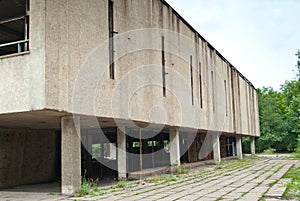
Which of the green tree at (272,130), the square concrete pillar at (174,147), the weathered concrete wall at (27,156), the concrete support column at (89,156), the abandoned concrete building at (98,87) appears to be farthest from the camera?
the green tree at (272,130)

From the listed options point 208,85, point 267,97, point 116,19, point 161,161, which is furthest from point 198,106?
point 267,97

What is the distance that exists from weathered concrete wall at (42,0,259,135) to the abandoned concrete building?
3cm

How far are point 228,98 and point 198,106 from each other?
18.8 ft

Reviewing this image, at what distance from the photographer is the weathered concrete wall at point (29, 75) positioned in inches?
305

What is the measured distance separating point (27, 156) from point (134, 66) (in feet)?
17.1

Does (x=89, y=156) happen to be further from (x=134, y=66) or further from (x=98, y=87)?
(x=98, y=87)

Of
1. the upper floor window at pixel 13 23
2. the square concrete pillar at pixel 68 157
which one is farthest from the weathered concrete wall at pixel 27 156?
the square concrete pillar at pixel 68 157

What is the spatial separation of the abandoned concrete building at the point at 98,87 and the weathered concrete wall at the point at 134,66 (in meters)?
0.03

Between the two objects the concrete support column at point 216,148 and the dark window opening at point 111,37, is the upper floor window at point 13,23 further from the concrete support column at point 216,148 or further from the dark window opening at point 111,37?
the concrete support column at point 216,148

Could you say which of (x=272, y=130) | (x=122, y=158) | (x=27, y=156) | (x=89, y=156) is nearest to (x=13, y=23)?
(x=27, y=156)

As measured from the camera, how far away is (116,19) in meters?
10.8

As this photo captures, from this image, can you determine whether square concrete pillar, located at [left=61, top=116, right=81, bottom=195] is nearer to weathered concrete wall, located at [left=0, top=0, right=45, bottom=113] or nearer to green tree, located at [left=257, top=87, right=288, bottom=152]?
weathered concrete wall, located at [left=0, top=0, right=45, bottom=113]

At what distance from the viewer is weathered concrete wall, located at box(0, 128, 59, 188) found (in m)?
11.8

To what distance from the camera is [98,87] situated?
9.48 metres
